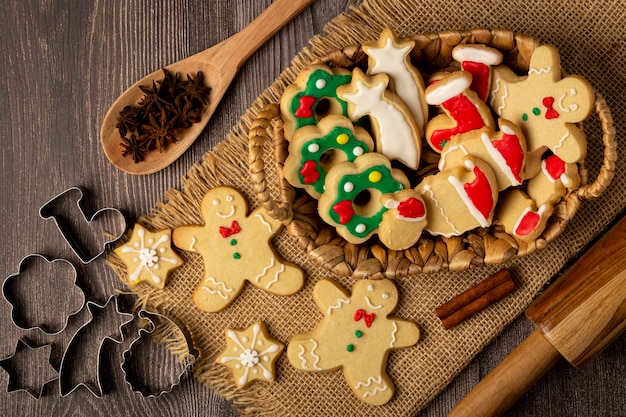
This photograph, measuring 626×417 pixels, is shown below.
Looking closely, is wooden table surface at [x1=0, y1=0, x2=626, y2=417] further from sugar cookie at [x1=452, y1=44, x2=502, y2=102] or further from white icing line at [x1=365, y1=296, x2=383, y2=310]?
sugar cookie at [x1=452, y1=44, x2=502, y2=102]

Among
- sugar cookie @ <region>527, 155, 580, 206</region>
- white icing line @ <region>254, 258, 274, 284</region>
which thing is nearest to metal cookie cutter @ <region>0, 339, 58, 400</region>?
white icing line @ <region>254, 258, 274, 284</region>

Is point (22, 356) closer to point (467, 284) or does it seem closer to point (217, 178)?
point (217, 178)

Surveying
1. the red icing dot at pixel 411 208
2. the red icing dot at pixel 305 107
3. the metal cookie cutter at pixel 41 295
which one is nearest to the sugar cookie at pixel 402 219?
the red icing dot at pixel 411 208

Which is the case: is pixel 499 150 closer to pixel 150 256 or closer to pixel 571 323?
pixel 571 323

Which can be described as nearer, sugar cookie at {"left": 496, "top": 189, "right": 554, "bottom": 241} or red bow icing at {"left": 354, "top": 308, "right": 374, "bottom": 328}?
sugar cookie at {"left": 496, "top": 189, "right": 554, "bottom": 241}

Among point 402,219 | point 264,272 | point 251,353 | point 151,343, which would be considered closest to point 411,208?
point 402,219

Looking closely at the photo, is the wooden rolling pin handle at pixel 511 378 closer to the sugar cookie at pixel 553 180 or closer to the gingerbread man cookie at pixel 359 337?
the gingerbread man cookie at pixel 359 337
